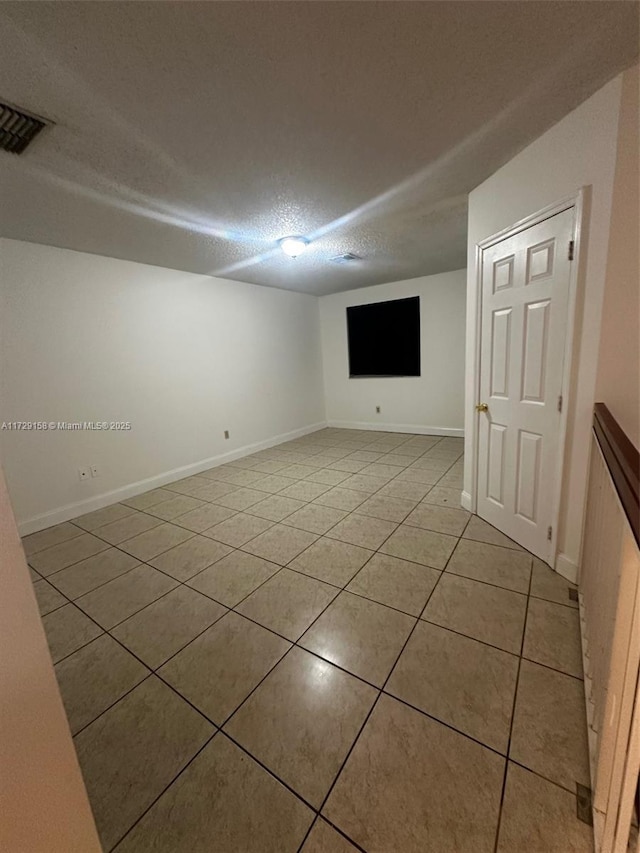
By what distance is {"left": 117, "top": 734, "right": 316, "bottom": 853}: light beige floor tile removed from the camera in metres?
0.98

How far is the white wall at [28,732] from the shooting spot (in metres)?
0.60

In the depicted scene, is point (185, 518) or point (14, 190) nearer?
point (14, 190)

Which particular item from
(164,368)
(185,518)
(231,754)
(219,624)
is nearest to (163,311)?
(164,368)

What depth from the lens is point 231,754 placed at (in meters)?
1.20

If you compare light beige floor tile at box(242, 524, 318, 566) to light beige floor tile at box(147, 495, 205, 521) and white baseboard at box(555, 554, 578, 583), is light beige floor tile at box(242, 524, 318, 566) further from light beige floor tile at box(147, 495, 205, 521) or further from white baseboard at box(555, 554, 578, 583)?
white baseboard at box(555, 554, 578, 583)

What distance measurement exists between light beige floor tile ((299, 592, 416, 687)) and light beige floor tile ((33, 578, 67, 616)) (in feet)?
5.05

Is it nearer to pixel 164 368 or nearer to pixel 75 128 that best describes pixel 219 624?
pixel 75 128

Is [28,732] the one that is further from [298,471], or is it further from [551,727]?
[298,471]

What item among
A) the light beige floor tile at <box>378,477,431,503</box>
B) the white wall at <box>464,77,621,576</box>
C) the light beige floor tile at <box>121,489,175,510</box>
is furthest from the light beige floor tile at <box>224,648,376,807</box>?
the light beige floor tile at <box>121,489,175,510</box>

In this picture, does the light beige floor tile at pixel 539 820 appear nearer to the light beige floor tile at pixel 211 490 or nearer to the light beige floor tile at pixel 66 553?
the light beige floor tile at pixel 66 553

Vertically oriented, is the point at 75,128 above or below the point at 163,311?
above

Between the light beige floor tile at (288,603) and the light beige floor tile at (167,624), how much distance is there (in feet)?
0.64

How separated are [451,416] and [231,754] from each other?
482cm

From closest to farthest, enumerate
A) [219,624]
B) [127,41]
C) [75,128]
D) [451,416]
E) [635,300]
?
[127,41] → [635,300] → [75,128] → [219,624] → [451,416]
